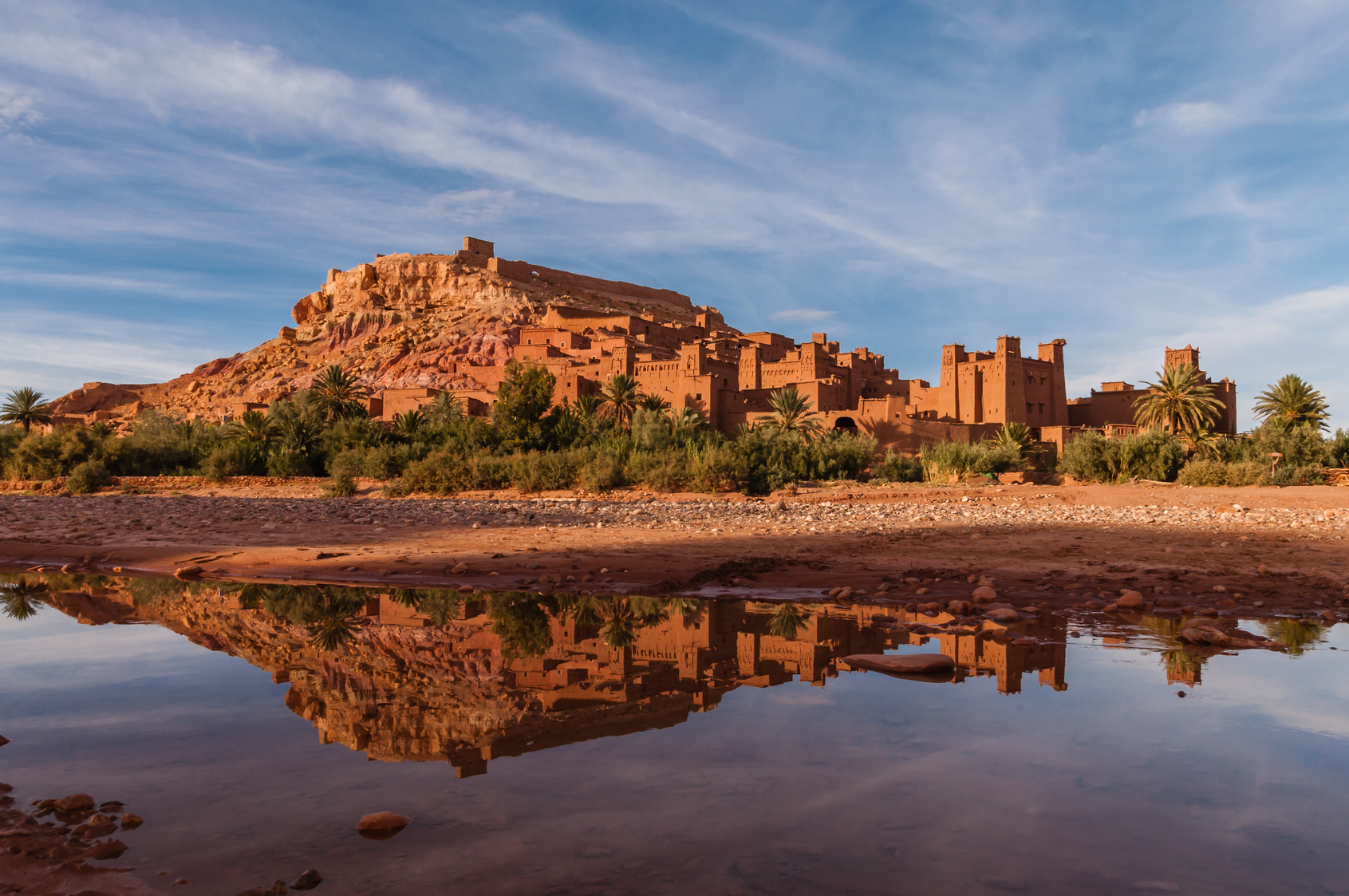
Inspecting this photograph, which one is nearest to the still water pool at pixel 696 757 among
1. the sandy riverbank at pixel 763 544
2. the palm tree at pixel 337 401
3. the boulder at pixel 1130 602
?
the boulder at pixel 1130 602

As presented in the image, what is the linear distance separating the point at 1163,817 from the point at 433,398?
4827 cm

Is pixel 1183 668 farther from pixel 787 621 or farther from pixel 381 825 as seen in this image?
pixel 381 825

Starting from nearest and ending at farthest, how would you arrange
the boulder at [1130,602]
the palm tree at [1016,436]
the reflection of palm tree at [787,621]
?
the reflection of palm tree at [787,621]
the boulder at [1130,602]
the palm tree at [1016,436]

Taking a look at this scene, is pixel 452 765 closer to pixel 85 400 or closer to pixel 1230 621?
pixel 1230 621

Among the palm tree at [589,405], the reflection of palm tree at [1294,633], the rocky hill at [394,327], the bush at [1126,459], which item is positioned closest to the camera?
the reflection of palm tree at [1294,633]

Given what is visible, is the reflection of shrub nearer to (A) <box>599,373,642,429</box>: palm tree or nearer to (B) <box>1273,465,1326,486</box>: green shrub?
(B) <box>1273,465,1326,486</box>: green shrub

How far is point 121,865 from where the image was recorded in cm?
265

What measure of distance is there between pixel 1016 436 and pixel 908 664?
32.7 meters

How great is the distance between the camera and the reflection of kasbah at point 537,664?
423 cm

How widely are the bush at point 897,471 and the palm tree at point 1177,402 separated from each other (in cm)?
1307

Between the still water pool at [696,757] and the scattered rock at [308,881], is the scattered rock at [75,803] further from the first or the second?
the scattered rock at [308,881]

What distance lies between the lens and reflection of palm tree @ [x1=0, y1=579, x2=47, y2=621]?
7910 mm

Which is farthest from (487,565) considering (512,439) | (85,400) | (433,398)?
(85,400)

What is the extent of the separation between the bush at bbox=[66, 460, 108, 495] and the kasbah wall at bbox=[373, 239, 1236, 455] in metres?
19.9
